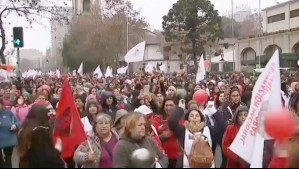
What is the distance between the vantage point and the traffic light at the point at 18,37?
18050mm

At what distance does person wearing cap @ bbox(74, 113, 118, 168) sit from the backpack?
84cm

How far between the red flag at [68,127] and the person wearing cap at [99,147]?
17 centimetres

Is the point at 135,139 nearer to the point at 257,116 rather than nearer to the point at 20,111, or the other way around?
the point at 257,116

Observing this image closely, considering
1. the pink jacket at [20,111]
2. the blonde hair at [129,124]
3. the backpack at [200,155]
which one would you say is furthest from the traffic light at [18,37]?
the blonde hair at [129,124]

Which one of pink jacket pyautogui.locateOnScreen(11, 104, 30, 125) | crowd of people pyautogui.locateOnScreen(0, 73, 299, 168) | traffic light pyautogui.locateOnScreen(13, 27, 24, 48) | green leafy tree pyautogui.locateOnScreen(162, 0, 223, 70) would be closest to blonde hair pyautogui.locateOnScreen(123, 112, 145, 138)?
crowd of people pyautogui.locateOnScreen(0, 73, 299, 168)

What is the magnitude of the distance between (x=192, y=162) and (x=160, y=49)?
8585 cm

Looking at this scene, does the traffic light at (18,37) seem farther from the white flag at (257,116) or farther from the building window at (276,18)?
the building window at (276,18)

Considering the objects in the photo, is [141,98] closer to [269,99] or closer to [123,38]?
[269,99]

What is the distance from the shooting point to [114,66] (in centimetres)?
7269

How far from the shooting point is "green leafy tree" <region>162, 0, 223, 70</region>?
→ 6272 centimetres

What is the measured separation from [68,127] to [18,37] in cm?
1215

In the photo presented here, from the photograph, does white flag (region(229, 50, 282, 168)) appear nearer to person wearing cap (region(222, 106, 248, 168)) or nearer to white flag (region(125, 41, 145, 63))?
person wearing cap (region(222, 106, 248, 168))

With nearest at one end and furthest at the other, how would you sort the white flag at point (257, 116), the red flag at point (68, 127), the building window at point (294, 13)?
the white flag at point (257, 116) → the red flag at point (68, 127) → the building window at point (294, 13)

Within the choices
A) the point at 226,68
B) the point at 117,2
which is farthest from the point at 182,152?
the point at 226,68
